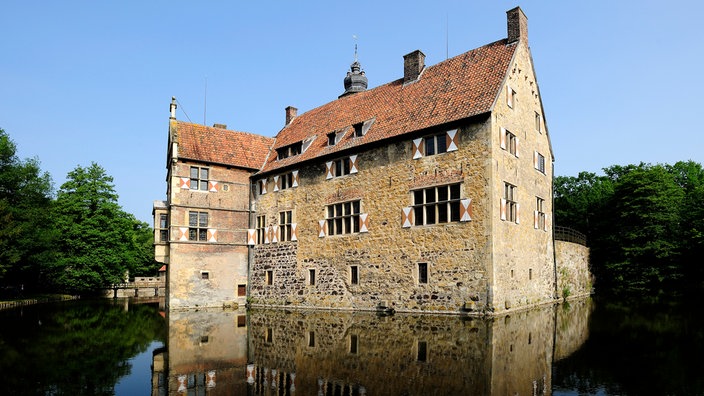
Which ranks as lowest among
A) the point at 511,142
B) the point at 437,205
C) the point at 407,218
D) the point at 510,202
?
the point at 407,218

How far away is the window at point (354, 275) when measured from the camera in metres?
22.0

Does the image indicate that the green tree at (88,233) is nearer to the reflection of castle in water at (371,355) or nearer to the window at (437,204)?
the reflection of castle in water at (371,355)

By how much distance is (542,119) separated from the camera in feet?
82.2

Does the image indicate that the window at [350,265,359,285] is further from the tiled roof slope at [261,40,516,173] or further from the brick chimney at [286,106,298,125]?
the brick chimney at [286,106,298,125]

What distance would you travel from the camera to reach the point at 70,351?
12391mm

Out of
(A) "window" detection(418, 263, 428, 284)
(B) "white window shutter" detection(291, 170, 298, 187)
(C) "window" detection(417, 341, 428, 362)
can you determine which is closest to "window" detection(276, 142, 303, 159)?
(B) "white window shutter" detection(291, 170, 298, 187)

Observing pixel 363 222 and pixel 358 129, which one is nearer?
pixel 363 222

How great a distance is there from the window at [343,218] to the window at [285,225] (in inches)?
118

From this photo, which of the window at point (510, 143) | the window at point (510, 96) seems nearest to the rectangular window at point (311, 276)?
the window at point (510, 143)

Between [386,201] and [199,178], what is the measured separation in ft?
36.6

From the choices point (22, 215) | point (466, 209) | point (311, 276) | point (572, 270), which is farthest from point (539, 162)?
point (22, 215)

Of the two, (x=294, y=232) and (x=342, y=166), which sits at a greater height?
(x=342, y=166)

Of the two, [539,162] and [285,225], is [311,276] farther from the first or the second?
[539,162]

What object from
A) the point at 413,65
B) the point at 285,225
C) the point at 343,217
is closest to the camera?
the point at 343,217
